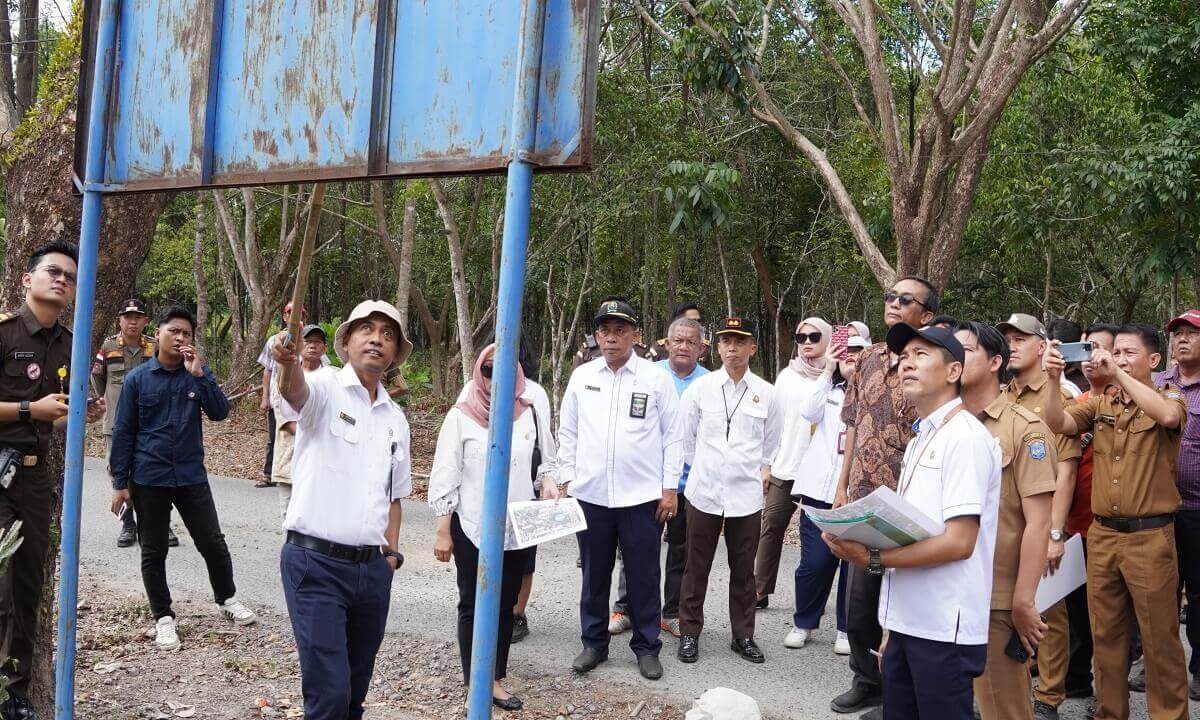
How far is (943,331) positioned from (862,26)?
7311 millimetres

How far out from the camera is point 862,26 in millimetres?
9703

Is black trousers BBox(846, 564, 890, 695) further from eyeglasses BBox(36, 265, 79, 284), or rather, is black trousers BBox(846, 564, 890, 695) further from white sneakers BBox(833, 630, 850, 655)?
eyeglasses BBox(36, 265, 79, 284)

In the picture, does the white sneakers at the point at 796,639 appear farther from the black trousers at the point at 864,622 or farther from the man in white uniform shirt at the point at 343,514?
the man in white uniform shirt at the point at 343,514

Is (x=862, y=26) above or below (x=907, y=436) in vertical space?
above

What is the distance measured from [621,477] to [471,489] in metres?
0.96

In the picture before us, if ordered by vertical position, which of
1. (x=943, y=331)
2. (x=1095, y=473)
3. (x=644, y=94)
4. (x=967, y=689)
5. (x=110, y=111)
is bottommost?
(x=967, y=689)

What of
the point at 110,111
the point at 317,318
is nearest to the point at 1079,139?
the point at 110,111

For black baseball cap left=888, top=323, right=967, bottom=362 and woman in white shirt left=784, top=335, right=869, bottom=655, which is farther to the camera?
woman in white shirt left=784, top=335, right=869, bottom=655

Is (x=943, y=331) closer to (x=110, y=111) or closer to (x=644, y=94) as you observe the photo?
(x=110, y=111)

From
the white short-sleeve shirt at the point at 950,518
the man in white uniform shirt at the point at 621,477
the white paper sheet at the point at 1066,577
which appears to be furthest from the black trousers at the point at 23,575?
the white paper sheet at the point at 1066,577

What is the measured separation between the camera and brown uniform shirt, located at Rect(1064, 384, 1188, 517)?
183 inches

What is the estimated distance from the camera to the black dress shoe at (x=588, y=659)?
543 centimetres

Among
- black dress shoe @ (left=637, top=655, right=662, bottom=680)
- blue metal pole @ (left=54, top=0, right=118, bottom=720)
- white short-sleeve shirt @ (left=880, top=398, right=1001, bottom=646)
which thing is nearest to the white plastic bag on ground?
black dress shoe @ (left=637, top=655, right=662, bottom=680)

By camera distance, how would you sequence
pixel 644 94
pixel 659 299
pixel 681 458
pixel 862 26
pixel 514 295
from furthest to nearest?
pixel 659 299 < pixel 644 94 < pixel 862 26 < pixel 681 458 < pixel 514 295
